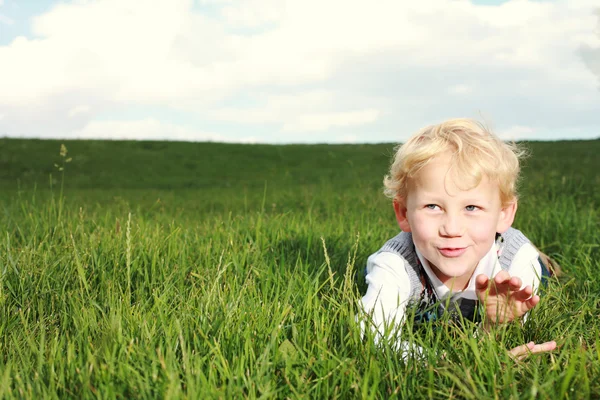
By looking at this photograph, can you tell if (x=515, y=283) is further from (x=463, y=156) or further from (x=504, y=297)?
(x=463, y=156)

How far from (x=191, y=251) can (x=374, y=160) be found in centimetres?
1709

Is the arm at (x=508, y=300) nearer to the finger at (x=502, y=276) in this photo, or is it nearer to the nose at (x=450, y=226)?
the finger at (x=502, y=276)

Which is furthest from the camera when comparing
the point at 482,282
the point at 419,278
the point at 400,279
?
the point at 419,278

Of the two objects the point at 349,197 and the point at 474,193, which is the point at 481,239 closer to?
the point at 474,193

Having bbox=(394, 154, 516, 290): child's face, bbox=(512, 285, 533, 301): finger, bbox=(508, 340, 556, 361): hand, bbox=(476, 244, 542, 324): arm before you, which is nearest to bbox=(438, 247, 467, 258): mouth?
bbox=(394, 154, 516, 290): child's face

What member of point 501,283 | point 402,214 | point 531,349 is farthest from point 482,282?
point 402,214

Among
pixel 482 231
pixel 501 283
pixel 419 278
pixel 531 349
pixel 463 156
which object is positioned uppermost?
pixel 463 156

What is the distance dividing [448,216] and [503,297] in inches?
18.3

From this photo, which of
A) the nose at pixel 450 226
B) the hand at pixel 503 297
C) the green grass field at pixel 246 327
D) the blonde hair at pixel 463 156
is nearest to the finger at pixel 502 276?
the hand at pixel 503 297

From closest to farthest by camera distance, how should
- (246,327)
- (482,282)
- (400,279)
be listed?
(246,327) → (482,282) → (400,279)

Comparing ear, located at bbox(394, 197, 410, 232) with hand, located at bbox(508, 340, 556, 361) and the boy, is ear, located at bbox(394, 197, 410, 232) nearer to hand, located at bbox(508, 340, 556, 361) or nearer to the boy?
the boy

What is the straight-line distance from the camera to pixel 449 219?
2.68m

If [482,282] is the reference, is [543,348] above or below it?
below

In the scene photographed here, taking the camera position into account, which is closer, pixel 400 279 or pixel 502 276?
pixel 502 276
